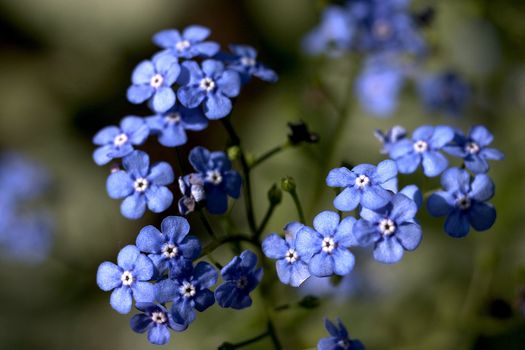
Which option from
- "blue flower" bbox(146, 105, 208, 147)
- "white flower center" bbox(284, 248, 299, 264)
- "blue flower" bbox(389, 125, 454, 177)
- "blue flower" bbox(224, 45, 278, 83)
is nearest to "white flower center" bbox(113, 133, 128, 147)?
"blue flower" bbox(146, 105, 208, 147)

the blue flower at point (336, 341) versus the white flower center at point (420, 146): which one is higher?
the white flower center at point (420, 146)

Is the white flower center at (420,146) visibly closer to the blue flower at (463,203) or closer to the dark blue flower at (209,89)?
the blue flower at (463,203)

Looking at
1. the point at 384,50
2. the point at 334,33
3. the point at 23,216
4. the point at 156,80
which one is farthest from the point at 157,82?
the point at 23,216

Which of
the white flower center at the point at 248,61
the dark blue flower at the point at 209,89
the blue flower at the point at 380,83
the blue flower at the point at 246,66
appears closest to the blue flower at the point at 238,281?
the dark blue flower at the point at 209,89

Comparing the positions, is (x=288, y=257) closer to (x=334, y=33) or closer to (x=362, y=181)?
(x=362, y=181)

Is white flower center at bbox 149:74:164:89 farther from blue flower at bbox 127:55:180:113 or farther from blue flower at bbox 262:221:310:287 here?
blue flower at bbox 262:221:310:287

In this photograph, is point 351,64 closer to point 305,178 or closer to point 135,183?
point 305,178
